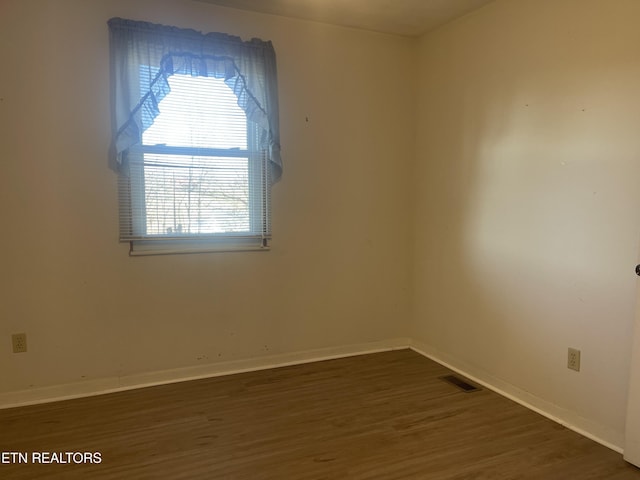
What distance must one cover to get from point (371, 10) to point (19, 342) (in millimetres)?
3047

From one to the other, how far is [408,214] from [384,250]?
37 centimetres

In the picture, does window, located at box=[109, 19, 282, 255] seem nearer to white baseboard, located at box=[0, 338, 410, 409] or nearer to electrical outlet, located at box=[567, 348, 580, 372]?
white baseboard, located at box=[0, 338, 410, 409]

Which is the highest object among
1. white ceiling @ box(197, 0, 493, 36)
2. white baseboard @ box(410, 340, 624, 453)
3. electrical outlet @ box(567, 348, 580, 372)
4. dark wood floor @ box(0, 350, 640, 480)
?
white ceiling @ box(197, 0, 493, 36)

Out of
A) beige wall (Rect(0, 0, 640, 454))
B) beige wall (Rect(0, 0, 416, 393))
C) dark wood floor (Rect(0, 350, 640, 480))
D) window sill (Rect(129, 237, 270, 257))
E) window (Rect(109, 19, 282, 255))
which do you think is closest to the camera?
dark wood floor (Rect(0, 350, 640, 480))

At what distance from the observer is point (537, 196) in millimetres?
2592

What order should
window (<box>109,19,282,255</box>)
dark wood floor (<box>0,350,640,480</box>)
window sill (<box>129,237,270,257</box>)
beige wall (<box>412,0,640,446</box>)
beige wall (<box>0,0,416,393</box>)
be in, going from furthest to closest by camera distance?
window sill (<box>129,237,270,257</box>) → window (<box>109,19,282,255</box>) → beige wall (<box>0,0,416,393</box>) → beige wall (<box>412,0,640,446</box>) → dark wood floor (<box>0,350,640,480</box>)

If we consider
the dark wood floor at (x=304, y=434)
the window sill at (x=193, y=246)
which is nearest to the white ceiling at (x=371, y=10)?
the window sill at (x=193, y=246)

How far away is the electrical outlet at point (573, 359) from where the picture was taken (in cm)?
239

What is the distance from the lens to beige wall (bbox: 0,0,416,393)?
8.49 ft

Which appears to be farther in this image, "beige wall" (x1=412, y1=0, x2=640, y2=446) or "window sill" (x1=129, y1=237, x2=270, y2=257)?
"window sill" (x1=129, y1=237, x2=270, y2=257)

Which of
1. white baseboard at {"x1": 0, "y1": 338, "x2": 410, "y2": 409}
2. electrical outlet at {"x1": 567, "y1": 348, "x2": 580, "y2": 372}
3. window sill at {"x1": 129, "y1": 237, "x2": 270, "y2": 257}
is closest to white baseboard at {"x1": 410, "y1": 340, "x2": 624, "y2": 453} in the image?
electrical outlet at {"x1": 567, "y1": 348, "x2": 580, "y2": 372}

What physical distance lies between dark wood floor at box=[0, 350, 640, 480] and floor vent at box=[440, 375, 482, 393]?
2.4 inches

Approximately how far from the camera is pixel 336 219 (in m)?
3.39

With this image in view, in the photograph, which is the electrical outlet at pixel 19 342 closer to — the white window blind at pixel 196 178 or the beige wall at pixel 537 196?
the white window blind at pixel 196 178
